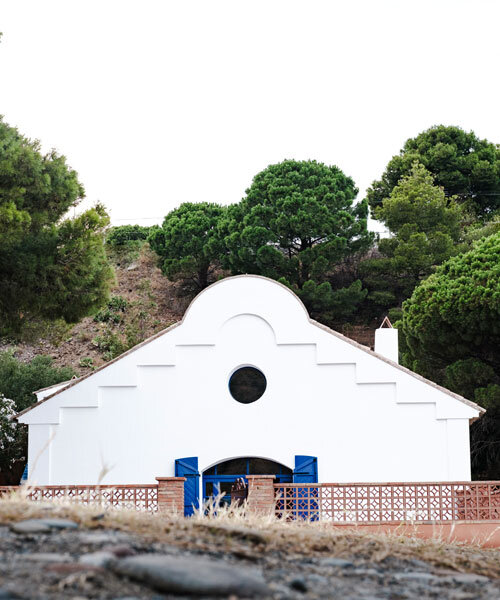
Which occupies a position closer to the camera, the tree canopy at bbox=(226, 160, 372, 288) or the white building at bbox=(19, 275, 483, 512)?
the white building at bbox=(19, 275, 483, 512)

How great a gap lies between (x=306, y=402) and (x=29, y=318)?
672 centimetres

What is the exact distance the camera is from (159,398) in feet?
57.8

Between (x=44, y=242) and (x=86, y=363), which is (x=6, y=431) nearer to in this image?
(x=44, y=242)

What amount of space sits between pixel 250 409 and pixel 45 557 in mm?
12936

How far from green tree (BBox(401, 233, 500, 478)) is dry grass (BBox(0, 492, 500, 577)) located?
614 inches

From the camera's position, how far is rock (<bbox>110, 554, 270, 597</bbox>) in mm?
4098

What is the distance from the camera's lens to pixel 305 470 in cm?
1688

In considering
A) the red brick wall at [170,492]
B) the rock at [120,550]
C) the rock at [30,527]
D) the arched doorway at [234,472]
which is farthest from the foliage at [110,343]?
the rock at [120,550]

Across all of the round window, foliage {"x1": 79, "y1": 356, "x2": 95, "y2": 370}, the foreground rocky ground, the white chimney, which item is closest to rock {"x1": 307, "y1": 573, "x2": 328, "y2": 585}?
the foreground rocky ground

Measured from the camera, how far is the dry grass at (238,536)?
5.57m

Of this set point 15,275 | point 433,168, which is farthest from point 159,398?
point 433,168

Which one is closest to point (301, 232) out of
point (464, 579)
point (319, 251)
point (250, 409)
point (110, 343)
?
point (319, 251)

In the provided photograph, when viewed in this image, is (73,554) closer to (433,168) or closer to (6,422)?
(6,422)

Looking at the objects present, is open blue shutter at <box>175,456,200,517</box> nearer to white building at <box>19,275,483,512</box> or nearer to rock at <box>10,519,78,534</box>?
white building at <box>19,275,483,512</box>
